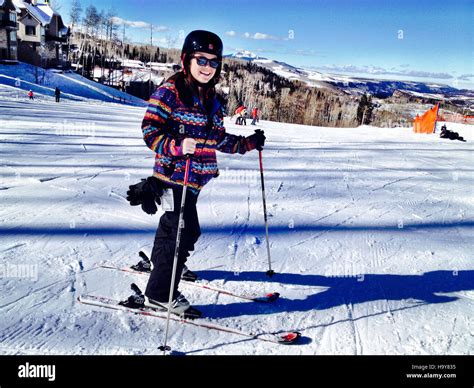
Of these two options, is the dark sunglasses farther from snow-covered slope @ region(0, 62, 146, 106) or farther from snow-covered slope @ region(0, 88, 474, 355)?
snow-covered slope @ region(0, 62, 146, 106)

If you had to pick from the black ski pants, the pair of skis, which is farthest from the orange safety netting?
the black ski pants

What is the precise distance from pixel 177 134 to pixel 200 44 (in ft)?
1.97

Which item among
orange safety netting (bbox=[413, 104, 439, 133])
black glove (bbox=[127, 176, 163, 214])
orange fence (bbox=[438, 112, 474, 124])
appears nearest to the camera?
black glove (bbox=[127, 176, 163, 214])

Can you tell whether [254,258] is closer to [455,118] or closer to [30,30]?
[455,118]

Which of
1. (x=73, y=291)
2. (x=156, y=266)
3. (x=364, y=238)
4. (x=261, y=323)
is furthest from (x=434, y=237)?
(x=73, y=291)

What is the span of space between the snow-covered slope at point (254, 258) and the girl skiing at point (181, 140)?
41 centimetres

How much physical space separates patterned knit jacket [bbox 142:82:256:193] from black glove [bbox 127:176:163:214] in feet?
0.24

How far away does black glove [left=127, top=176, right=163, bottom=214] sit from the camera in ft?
8.54

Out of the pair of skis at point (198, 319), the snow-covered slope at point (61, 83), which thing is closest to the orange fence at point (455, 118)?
the snow-covered slope at point (61, 83)

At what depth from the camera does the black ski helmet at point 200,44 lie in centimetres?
250

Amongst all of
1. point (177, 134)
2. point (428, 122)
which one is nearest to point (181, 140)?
point (177, 134)
